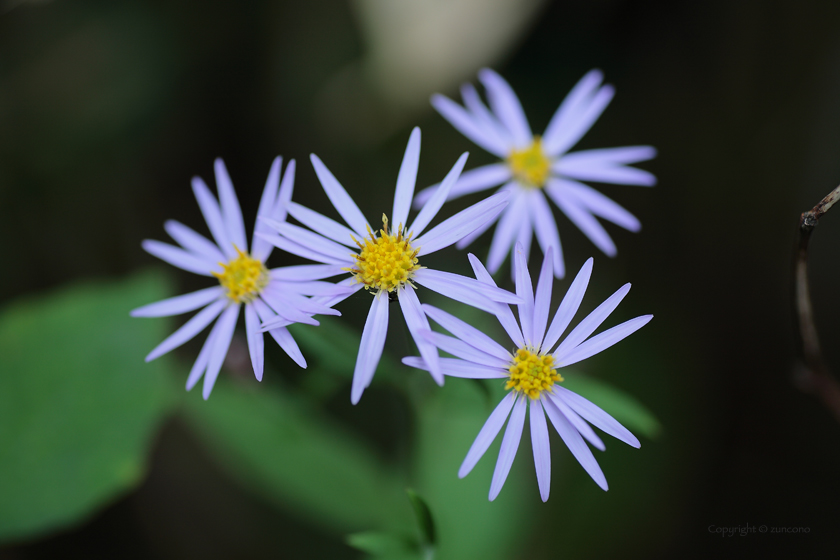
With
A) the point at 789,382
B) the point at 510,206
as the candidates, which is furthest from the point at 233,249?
the point at 789,382

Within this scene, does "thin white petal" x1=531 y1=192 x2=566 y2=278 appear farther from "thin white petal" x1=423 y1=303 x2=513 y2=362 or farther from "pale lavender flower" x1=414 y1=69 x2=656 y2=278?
"thin white petal" x1=423 y1=303 x2=513 y2=362

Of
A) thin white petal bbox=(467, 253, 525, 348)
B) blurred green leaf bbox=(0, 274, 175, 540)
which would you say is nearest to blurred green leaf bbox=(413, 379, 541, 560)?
thin white petal bbox=(467, 253, 525, 348)

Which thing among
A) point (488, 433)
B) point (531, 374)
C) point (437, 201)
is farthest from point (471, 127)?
point (488, 433)

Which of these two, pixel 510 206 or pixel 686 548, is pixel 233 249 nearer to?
pixel 510 206

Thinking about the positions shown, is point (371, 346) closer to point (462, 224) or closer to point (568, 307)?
point (462, 224)

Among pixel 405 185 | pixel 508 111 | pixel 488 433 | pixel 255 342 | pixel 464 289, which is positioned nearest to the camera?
pixel 488 433

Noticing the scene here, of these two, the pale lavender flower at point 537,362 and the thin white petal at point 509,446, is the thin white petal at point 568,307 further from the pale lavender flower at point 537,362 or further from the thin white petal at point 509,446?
the thin white petal at point 509,446
